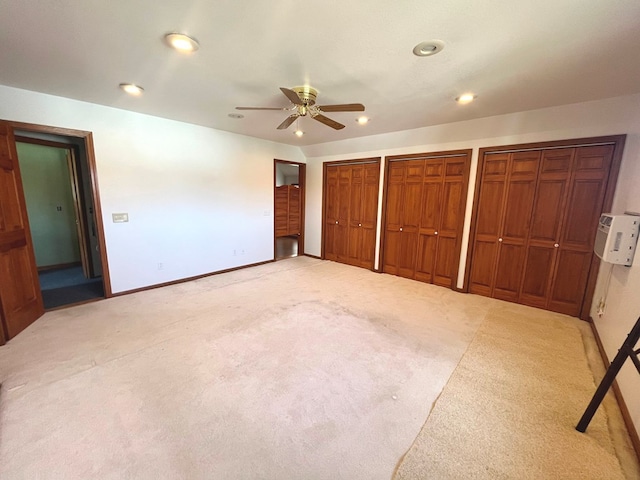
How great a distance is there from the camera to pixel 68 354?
233 centimetres

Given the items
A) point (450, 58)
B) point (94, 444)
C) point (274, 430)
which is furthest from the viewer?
point (450, 58)

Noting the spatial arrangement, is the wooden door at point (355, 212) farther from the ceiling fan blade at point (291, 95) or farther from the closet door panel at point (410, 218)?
the ceiling fan blade at point (291, 95)

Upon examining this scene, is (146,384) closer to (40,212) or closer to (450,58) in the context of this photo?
(450,58)

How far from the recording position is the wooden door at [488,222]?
3648 millimetres

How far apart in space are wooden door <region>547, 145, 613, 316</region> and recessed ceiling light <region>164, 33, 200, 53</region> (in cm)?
418

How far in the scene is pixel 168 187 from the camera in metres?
3.93

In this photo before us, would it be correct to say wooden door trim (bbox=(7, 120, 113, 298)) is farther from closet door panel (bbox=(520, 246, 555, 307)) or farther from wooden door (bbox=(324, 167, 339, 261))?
closet door panel (bbox=(520, 246, 555, 307))

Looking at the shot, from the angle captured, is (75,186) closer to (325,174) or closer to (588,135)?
(325,174)

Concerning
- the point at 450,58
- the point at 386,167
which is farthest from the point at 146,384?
the point at 386,167

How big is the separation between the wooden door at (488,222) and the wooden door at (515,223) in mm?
60

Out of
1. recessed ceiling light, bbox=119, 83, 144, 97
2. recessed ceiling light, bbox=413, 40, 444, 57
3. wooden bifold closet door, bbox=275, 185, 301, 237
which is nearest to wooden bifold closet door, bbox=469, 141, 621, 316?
recessed ceiling light, bbox=413, 40, 444, 57

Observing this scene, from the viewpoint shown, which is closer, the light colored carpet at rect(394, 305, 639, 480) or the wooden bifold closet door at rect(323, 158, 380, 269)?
the light colored carpet at rect(394, 305, 639, 480)

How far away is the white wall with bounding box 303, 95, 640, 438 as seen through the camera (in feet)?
7.08

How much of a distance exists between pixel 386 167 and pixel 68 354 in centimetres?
484
